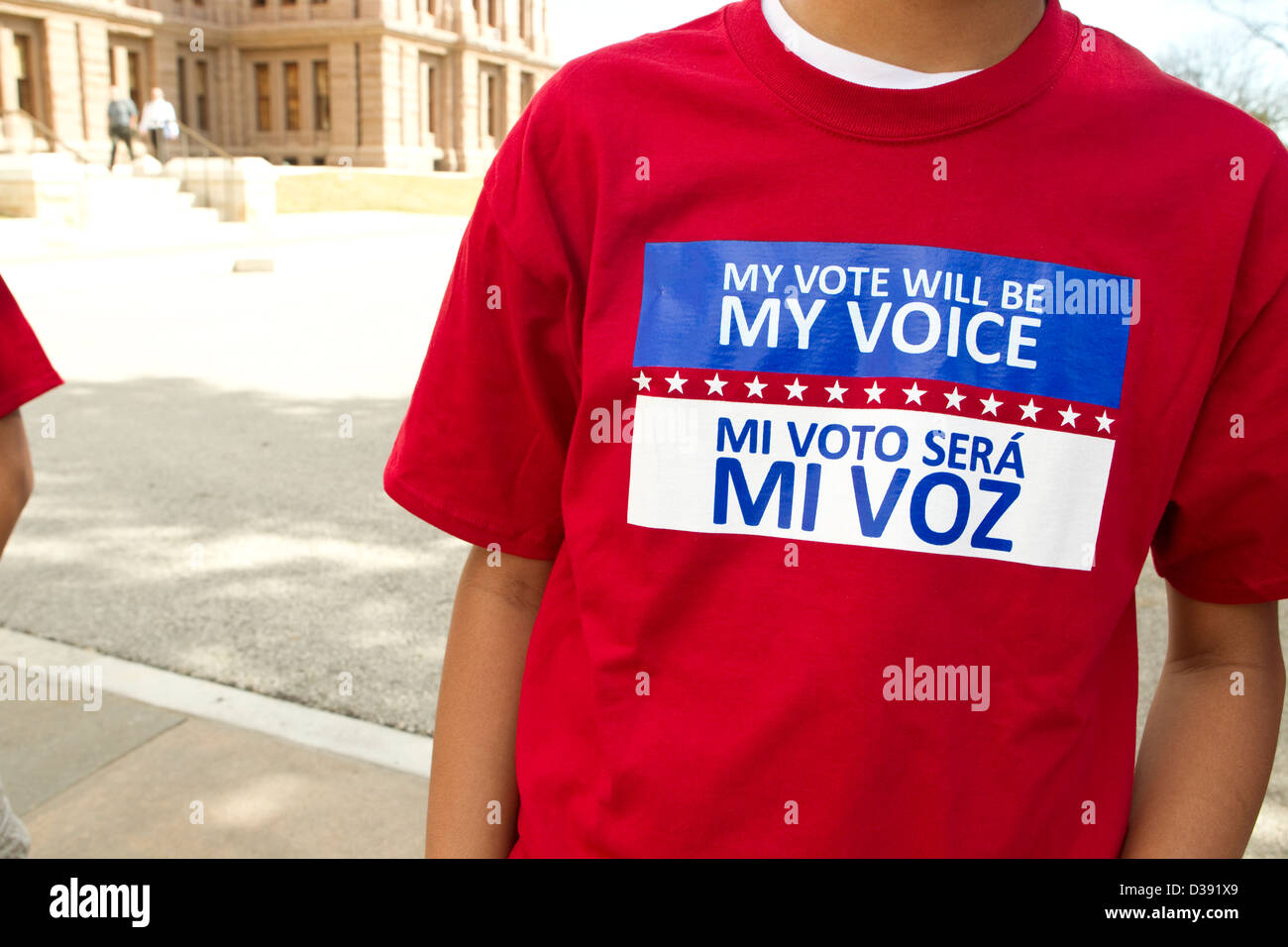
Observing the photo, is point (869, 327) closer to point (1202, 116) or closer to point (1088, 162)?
point (1088, 162)

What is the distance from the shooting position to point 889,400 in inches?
43.1

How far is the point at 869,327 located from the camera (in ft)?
3.63

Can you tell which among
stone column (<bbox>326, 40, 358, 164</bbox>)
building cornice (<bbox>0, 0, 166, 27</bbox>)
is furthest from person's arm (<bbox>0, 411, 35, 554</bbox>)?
stone column (<bbox>326, 40, 358, 164</bbox>)

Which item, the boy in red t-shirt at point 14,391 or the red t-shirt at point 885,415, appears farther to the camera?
the boy in red t-shirt at point 14,391

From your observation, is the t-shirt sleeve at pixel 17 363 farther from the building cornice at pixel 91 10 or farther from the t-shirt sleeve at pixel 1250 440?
the building cornice at pixel 91 10

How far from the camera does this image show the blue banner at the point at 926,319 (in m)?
1.10

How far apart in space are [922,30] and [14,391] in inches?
55.7

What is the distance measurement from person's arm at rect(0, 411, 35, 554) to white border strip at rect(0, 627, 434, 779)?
6.37 feet

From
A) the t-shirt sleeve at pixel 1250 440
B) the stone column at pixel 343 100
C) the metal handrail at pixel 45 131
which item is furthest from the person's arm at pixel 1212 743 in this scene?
the stone column at pixel 343 100

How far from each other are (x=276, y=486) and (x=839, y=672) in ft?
19.1

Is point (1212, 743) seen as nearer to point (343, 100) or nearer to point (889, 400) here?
point (889, 400)

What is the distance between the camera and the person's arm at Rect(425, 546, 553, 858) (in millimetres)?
1288

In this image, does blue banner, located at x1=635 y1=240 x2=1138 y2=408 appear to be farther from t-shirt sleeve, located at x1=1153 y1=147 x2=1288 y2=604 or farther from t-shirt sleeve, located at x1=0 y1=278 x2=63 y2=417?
t-shirt sleeve, located at x1=0 y1=278 x2=63 y2=417

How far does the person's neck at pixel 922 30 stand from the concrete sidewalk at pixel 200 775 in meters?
2.51
